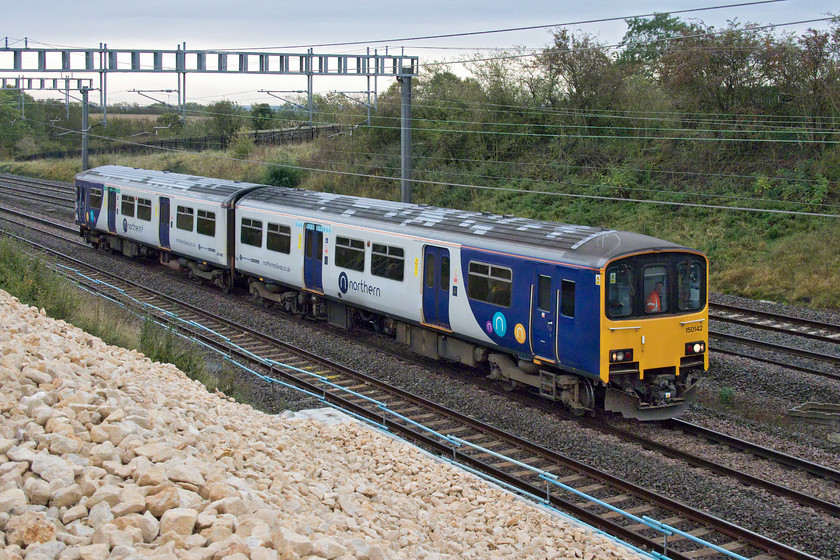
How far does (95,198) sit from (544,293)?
2000 cm

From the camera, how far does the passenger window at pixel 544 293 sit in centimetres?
1269

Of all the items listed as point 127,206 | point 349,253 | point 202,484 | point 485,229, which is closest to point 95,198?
point 127,206

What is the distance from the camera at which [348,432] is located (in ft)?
34.5

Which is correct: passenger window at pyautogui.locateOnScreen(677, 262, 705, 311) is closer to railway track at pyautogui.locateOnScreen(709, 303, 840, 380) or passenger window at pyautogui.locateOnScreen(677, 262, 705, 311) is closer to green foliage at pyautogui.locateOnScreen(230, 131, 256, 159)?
railway track at pyautogui.locateOnScreen(709, 303, 840, 380)

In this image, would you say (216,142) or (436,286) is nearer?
(436,286)

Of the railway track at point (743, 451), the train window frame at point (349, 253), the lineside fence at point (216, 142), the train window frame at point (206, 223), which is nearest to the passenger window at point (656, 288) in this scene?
the railway track at point (743, 451)

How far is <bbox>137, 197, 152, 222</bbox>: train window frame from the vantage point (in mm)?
24562

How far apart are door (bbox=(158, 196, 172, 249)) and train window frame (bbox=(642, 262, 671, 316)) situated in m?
15.6

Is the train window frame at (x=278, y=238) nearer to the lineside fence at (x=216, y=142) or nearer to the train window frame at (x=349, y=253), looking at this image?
the train window frame at (x=349, y=253)

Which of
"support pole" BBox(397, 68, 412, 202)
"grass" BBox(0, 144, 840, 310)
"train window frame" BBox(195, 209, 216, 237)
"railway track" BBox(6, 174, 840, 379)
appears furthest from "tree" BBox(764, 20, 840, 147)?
"train window frame" BBox(195, 209, 216, 237)

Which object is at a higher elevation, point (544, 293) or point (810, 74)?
point (810, 74)

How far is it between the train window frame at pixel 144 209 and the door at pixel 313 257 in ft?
26.8

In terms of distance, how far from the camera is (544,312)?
12.8 metres

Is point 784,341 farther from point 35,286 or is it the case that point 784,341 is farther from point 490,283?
point 35,286
